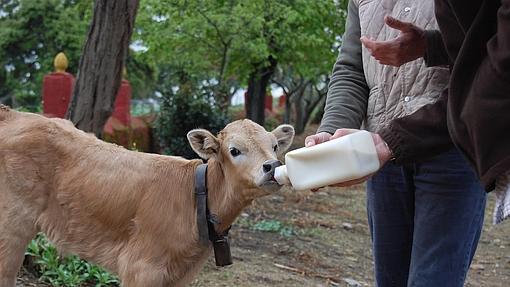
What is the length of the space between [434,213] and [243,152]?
1372mm

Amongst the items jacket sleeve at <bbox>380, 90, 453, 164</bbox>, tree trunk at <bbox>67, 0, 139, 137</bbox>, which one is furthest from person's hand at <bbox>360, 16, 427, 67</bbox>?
tree trunk at <bbox>67, 0, 139, 137</bbox>

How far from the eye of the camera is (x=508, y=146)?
1.75m

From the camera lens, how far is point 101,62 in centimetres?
624

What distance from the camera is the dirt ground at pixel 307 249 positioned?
257 inches

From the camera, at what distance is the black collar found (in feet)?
12.8

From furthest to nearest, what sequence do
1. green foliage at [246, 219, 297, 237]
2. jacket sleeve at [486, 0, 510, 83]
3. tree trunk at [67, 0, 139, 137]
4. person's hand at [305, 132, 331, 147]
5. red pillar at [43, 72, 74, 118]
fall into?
red pillar at [43, 72, 74, 118] < green foliage at [246, 219, 297, 237] < tree trunk at [67, 0, 139, 137] < person's hand at [305, 132, 331, 147] < jacket sleeve at [486, 0, 510, 83]

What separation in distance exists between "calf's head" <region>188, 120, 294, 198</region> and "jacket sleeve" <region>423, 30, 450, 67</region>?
132 centimetres

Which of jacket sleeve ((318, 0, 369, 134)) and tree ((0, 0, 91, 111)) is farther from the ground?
jacket sleeve ((318, 0, 369, 134))

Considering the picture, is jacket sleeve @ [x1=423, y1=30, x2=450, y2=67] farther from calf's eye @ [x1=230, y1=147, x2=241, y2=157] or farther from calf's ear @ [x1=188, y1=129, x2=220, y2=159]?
calf's ear @ [x1=188, y1=129, x2=220, y2=159]

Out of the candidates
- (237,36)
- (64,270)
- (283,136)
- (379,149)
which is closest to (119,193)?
(283,136)

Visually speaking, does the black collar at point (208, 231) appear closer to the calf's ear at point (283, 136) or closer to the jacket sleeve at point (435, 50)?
the calf's ear at point (283, 136)

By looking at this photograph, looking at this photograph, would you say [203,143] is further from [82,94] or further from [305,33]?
[305,33]

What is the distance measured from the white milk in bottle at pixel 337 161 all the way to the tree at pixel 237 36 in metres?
7.70

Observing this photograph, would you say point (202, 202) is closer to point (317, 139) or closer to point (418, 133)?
point (317, 139)
